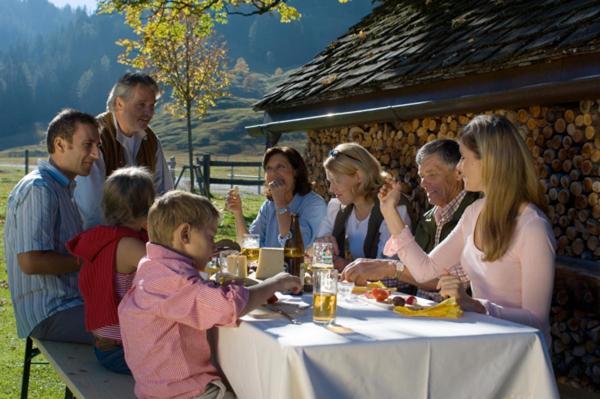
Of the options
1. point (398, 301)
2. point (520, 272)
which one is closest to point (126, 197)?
point (398, 301)

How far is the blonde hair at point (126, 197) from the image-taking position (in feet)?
11.9

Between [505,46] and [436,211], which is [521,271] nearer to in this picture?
[436,211]

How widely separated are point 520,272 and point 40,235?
7.57 feet

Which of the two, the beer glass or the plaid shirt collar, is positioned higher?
the plaid shirt collar

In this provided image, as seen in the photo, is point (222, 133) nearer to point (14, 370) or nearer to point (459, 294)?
point (14, 370)

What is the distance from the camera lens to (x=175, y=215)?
2955 millimetres

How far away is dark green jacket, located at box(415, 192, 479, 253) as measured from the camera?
13.9ft

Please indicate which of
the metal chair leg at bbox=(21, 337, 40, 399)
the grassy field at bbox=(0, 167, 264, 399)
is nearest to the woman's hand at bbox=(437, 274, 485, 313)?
the grassy field at bbox=(0, 167, 264, 399)

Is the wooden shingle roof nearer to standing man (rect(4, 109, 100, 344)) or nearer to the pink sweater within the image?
the pink sweater

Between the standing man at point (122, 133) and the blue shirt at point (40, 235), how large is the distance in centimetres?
66

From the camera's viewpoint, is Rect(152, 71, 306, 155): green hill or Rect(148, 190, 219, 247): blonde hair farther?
Rect(152, 71, 306, 155): green hill

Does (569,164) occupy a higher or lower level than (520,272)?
higher

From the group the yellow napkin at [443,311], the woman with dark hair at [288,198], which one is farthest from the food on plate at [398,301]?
the woman with dark hair at [288,198]

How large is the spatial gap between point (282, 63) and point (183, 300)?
160m
